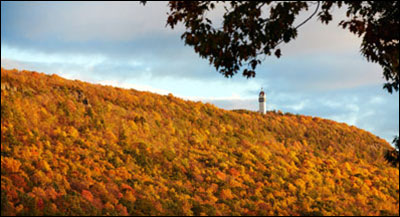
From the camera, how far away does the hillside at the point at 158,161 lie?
2066cm

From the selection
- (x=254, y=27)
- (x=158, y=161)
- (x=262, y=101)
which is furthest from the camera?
(x=262, y=101)

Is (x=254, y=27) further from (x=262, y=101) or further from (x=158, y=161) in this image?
(x=262, y=101)

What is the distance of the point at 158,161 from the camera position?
2705 centimetres

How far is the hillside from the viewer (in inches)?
813

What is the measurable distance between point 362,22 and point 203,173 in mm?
15742

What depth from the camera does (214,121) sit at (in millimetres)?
38188

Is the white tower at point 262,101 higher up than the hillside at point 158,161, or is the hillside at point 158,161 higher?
the white tower at point 262,101

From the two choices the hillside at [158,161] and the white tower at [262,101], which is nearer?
the hillside at [158,161]

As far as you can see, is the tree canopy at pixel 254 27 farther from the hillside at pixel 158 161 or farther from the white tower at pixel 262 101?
the white tower at pixel 262 101

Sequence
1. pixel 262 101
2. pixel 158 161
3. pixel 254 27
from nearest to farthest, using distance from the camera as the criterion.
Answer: pixel 254 27 < pixel 158 161 < pixel 262 101

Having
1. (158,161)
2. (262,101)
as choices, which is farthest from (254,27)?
(262,101)

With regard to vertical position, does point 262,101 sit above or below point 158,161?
above

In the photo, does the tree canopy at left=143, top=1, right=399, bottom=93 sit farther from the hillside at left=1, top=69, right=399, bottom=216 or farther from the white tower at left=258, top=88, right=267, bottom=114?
the white tower at left=258, top=88, right=267, bottom=114

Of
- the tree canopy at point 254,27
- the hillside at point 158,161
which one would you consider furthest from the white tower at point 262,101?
the tree canopy at point 254,27
